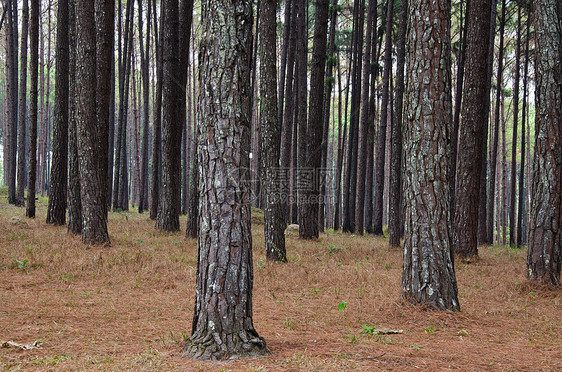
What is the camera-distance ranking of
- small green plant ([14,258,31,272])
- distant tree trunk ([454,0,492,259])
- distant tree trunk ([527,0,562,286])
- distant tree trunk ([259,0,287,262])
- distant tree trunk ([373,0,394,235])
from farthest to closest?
distant tree trunk ([373,0,394,235]) → distant tree trunk ([454,0,492,259]) → distant tree trunk ([259,0,287,262]) → small green plant ([14,258,31,272]) → distant tree trunk ([527,0,562,286])

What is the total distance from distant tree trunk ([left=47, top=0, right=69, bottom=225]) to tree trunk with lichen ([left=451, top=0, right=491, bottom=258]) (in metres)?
10.5

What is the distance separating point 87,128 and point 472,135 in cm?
887

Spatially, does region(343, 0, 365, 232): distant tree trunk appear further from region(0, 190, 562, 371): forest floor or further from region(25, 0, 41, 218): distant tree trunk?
region(25, 0, 41, 218): distant tree trunk

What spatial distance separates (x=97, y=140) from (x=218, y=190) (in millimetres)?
7350

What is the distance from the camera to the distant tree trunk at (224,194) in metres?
3.68

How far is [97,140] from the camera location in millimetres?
10016

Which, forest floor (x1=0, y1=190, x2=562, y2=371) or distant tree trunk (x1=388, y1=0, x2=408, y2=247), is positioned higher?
distant tree trunk (x1=388, y1=0, x2=408, y2=247)

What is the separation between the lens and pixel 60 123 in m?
12.1

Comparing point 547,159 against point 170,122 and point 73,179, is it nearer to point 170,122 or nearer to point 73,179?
point 170,122

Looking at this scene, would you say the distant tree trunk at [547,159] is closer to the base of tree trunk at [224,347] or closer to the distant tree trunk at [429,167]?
the distant tree trunk at [429,167]

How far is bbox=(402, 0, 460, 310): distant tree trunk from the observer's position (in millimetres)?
5500

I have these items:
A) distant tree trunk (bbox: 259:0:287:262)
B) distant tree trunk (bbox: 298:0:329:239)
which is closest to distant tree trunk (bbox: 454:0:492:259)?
distant tree trunk (bbox: 298:0:329:239)

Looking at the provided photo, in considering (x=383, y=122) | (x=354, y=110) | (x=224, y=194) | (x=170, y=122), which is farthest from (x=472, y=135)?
(x=354, y=110)

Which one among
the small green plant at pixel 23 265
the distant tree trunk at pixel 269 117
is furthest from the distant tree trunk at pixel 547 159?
the small green plant at pixel 23 265
